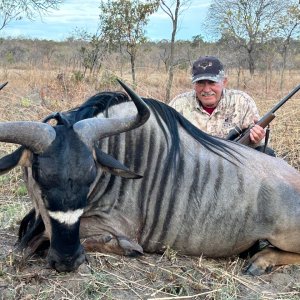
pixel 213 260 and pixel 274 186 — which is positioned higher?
pixel 274 186

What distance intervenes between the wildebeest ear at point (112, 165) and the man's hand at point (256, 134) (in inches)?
62.9

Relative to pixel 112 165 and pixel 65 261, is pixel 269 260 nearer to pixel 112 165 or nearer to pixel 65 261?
pixel 112 165

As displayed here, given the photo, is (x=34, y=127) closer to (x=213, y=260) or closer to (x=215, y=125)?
(x=213, y=260)

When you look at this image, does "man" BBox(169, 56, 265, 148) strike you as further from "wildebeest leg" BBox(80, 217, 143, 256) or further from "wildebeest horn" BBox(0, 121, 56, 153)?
"wildebeest horn" BBox(0, 121, 56, 153)

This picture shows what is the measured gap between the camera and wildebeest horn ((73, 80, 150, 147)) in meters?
3.10

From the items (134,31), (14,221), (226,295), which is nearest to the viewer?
(226,295)

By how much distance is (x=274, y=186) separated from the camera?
3766mm

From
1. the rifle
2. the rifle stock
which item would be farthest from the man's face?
the rifle stock

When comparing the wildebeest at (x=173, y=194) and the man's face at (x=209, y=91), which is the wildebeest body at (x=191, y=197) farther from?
the man's face at (x=209, y=91)

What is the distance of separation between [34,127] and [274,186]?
175 cm

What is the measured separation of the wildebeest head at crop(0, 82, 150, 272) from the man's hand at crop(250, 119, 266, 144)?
1622 millimetres

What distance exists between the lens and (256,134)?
452 centimetres

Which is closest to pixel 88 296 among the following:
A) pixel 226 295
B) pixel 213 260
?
pixel 226 295

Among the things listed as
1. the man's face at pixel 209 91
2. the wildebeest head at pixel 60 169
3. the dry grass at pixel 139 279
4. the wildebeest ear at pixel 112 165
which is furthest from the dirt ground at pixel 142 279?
the man's face at pixel 209 91
